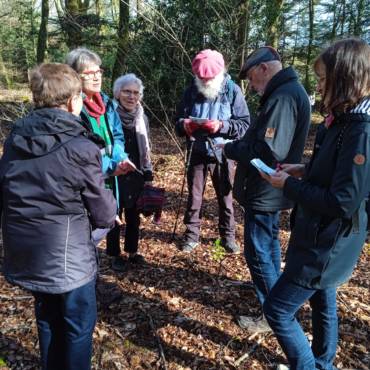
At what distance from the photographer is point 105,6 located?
16828 millimetres

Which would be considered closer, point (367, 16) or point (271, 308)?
point (271, 308)

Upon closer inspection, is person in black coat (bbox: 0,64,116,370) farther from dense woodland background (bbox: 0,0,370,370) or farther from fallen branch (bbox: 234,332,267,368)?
fallen branch (bbox: 234,332,267,368)

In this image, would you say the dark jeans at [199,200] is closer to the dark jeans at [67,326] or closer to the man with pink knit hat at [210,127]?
the man with pink knit hat at [210,127]

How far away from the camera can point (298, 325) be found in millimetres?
2158

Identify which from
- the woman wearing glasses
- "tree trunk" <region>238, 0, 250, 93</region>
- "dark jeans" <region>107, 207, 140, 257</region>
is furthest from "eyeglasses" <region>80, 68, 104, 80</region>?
"tree trunk" <region>238, 0, 250, 93</region>

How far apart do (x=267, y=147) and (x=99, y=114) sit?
55.0 inches

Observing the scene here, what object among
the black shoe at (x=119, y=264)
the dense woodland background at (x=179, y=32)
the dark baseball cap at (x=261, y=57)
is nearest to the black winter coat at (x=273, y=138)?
the dark baseball cap at (x=261, y=57)

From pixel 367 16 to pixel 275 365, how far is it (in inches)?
574

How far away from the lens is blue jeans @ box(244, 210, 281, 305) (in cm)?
265

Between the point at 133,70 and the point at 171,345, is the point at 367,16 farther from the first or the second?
the point at 171,345

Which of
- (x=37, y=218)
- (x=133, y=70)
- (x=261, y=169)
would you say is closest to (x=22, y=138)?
(x=37, y=218)

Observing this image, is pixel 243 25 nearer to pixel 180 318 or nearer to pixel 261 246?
pixel 261 246

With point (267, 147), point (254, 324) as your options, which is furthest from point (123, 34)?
point (254, 324)

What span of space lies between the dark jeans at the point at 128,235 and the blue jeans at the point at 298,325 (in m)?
2.08
